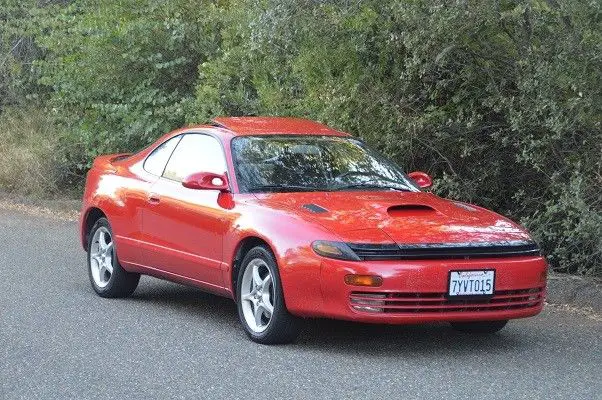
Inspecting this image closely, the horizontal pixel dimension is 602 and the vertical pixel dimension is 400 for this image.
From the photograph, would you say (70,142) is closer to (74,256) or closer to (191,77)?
(191,77)

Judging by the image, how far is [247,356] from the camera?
797 centimetres

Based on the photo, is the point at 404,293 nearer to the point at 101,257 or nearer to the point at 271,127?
the point at 271,127

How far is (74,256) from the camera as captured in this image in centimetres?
1312

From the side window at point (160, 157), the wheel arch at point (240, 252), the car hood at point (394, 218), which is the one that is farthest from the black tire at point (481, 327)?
the side window at point (160, 157)

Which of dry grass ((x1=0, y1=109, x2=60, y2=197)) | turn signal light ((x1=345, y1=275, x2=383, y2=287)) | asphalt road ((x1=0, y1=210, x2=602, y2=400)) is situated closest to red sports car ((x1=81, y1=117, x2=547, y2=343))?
turn signal light ((x1=345, y1=275, x2=383, y2=287))

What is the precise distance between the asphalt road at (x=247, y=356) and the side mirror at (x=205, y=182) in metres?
1.01

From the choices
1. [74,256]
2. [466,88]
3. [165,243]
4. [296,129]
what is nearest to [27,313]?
[165,243]

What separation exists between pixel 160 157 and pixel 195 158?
22.3 inches

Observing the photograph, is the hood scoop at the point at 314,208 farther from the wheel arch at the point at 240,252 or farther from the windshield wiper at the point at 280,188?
the windshield wiper at the point at 280,188

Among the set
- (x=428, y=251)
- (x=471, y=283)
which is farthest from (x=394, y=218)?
(x=471, y=283)

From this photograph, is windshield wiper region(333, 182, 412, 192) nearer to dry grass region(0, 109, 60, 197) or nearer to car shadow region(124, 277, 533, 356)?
car shadow region(124, 277, 533, 356)

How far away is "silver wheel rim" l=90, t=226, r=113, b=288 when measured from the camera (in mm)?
10523

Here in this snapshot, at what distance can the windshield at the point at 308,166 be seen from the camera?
9062 mm

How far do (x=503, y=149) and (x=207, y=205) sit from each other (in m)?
4.28
